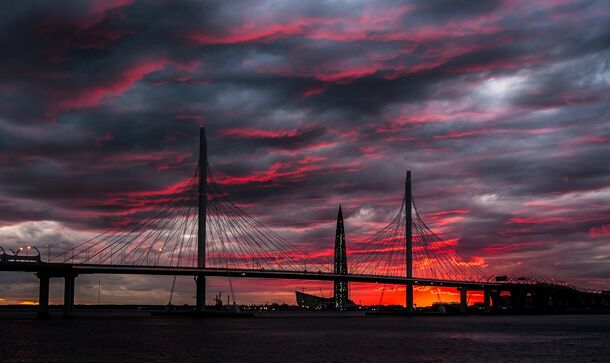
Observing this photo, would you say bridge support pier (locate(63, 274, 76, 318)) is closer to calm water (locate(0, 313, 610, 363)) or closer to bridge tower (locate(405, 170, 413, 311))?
calm water (locate(0, 313, 610, 363))

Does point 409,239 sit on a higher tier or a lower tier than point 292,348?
higher

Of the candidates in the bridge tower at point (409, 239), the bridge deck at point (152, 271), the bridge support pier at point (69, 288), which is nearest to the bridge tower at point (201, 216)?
the bridge deck at point (152, 271)

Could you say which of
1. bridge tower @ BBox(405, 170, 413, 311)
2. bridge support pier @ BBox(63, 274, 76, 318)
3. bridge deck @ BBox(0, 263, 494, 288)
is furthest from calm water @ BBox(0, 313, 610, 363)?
bridge tower @ BBox(405, 170, 413, 311)

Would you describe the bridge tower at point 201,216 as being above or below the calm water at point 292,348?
above

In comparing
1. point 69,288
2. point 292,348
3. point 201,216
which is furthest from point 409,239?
point 292,348

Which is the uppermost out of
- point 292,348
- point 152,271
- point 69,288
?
point 152,271

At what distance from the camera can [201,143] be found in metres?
124

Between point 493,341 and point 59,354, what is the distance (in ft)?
139

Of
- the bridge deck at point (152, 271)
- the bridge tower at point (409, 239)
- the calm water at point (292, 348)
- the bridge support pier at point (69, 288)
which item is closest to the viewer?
the calm water at point (292, 348)

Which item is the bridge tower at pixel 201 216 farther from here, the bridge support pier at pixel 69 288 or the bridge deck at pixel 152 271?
the bridge support pier at pixel 69 288

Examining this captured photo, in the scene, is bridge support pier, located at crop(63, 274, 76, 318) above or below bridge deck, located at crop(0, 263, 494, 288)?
below

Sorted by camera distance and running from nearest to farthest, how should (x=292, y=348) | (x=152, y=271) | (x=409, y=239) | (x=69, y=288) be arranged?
1. (x=292, y=348)
2. (x=152, y=271)
3. (x=69, y=288)
4. (x=409, y=239)

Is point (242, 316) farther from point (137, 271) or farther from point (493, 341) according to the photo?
point (493, 341)

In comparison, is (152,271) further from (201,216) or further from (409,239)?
(409,239)
